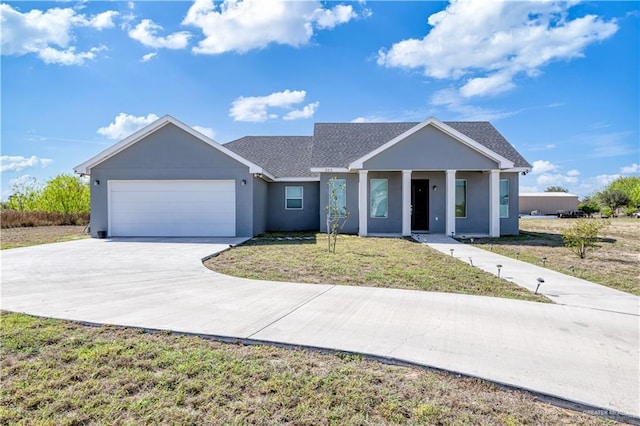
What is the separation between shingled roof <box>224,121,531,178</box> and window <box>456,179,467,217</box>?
2.56 m

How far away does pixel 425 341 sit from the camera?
378 centimetres

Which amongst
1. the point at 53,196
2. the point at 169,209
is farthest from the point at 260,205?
the point at 53,196

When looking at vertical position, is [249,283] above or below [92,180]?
below

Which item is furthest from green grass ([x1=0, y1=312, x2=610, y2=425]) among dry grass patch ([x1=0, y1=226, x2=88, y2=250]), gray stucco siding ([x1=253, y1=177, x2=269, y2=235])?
dry grass patch ([x1=0, y1=226, x2=88, y2=250])

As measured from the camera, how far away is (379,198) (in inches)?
643

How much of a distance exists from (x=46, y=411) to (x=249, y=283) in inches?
159

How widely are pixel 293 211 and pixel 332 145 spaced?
13.4 ft

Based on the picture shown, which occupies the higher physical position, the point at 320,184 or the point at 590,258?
the point at 320,184

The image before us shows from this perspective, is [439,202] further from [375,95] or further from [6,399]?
[6,399]

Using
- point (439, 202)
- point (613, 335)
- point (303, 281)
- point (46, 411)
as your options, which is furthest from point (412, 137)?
point (46, 411)

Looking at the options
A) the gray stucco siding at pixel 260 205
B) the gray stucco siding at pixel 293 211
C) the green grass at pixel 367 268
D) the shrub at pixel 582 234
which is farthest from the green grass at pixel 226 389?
the gray stucco siding at pixel 293 211

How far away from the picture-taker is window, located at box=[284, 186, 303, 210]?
59.6 feet

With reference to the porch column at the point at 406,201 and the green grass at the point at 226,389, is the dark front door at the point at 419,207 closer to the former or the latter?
the porch column at the point at 406,201

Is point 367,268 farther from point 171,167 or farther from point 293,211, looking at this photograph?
point 293,211
